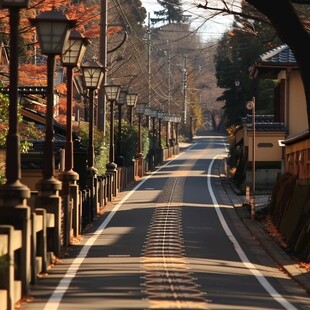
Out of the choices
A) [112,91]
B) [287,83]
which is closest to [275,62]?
[287,83]

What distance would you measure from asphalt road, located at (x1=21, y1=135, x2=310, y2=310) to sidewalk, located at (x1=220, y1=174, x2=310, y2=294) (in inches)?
8.3

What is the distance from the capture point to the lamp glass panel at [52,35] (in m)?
21.2

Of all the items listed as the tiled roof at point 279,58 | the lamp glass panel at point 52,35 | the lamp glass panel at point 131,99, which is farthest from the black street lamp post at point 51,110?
the lamp glass panel at point 131,99

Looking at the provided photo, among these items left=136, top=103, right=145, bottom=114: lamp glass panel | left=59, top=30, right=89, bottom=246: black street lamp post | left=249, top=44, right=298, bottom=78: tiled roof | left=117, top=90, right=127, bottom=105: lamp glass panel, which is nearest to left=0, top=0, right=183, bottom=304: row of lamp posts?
left=59, top=30, right=89, bottom=246: black street lamp post

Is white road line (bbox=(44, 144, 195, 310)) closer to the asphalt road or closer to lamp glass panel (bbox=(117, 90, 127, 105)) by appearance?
the asphalt road

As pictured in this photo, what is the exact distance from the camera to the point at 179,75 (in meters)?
134

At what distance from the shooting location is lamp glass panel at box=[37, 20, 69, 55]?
69.5 ft

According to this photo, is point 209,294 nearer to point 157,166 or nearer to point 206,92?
point 157,166

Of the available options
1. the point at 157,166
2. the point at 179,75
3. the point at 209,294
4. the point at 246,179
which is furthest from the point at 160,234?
the point at 179,75

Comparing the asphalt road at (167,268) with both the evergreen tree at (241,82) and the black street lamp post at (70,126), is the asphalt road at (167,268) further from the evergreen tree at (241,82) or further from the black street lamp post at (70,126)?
the evergreen tree at (241,82)

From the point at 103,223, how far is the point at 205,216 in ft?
16.8

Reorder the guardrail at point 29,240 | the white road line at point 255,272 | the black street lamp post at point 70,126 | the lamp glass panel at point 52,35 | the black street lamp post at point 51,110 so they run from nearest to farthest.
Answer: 1. the guardrail at point 29,240
2. the white road line at point 255,272
3. the black street lamp post at point 51,110
4. the lamp glass panel at point 52,35
5. the black street lamp post at point 70,126

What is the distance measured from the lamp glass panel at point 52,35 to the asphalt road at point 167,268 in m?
4.31

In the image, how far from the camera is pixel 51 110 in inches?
822
